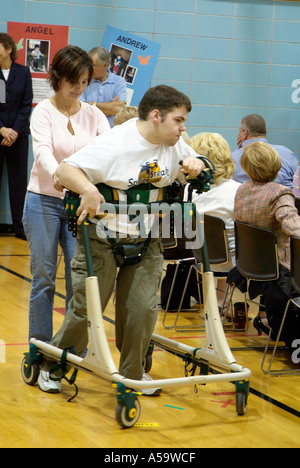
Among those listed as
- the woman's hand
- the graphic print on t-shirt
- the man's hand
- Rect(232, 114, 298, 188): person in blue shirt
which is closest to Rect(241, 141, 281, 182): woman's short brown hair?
the man's hand

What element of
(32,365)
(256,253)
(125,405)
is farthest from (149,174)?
(256,253)

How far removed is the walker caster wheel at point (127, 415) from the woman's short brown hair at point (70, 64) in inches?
63.5

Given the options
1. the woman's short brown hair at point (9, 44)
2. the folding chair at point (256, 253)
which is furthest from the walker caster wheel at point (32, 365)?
the woman's short brown hair at point (9, 44)

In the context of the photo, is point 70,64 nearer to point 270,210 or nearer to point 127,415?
point 270,210

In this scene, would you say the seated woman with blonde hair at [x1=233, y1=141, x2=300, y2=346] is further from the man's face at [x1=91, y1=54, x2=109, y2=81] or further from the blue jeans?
the man's face at [x1=91, y1=54, x2=109, y2=81]

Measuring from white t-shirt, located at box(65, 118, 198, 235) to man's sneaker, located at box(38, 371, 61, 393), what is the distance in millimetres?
839

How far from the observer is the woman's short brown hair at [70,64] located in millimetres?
3543

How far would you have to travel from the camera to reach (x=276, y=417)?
3.33 meters

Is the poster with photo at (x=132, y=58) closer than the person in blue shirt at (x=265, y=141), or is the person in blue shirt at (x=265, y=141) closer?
the person in blue shirt at (x=265, y=141)

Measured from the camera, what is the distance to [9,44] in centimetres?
713

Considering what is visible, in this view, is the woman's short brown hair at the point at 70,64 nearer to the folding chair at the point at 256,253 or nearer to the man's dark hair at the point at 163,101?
the man's dark hair at the point at 163,101

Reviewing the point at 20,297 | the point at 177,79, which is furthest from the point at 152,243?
the point at 177,79

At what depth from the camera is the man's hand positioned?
3257 mm

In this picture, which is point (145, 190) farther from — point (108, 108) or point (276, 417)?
point (108, 108)
